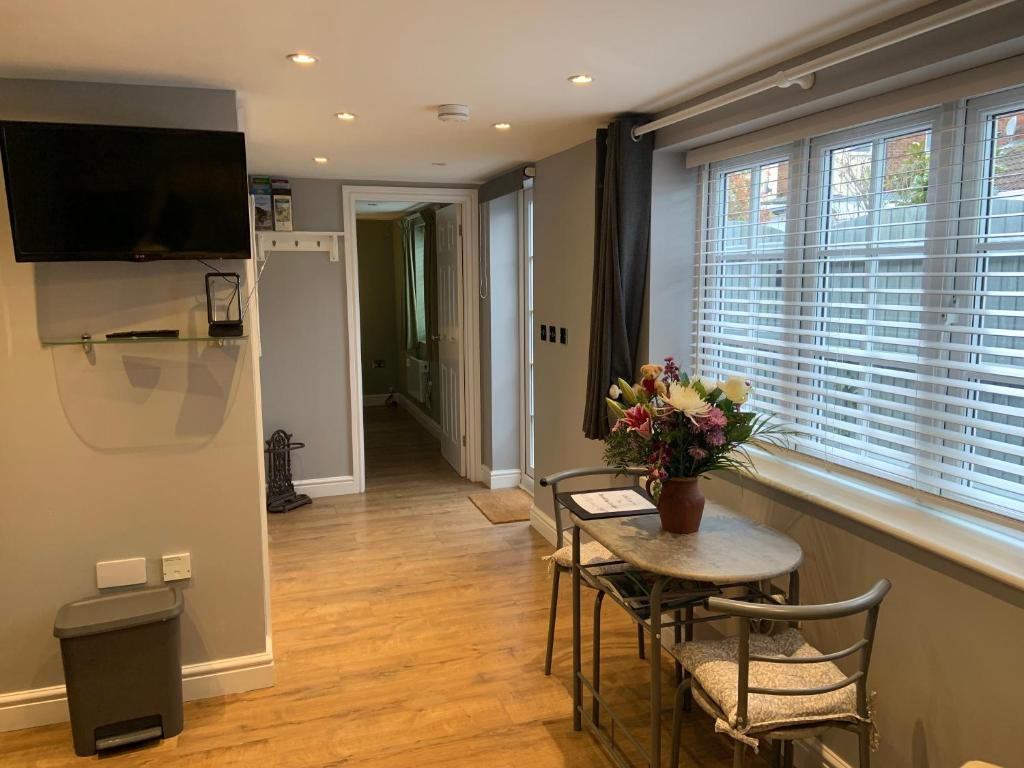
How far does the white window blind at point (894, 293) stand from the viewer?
2.04 metres

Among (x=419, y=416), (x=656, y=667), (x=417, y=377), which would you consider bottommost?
(x=419, y=416)

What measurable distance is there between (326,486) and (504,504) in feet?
4.44

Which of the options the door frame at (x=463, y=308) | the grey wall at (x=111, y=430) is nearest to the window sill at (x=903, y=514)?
the grey wall at (x=111, y=430)

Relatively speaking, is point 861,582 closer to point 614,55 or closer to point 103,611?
point 614,55

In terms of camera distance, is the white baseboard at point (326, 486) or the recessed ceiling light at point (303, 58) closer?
the recessed ceiling light at point (303, 58)

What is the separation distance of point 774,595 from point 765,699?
1.76ft

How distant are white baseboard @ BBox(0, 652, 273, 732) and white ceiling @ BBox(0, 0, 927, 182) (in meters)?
2.20

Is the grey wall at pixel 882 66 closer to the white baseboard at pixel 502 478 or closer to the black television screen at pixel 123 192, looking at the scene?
the black television screen at pixel 123 192

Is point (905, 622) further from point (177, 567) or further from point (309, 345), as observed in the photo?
point (309, 345)

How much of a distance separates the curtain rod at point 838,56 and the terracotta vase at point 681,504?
1254mm

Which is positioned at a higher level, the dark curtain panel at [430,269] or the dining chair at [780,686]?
the dark curtain panel at [430,269]

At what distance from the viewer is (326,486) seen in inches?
220

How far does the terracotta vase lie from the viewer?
236cm

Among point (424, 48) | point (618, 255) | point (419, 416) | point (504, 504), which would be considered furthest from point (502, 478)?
point (424, 48)
